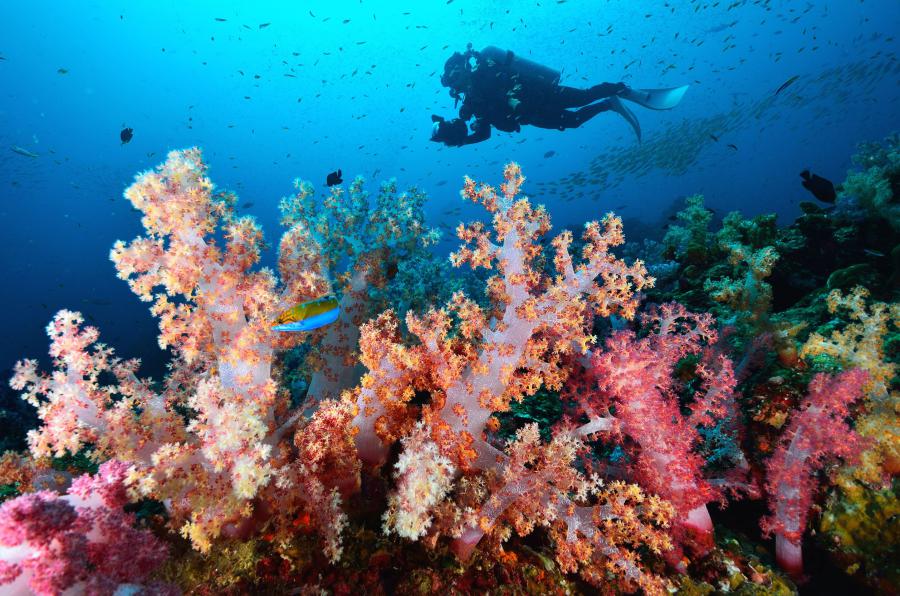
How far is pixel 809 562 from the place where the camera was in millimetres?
2812

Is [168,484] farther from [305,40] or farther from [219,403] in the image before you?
[305,40]

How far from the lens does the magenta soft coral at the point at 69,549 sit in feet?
5.03

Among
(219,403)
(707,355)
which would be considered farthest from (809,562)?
(219,403)

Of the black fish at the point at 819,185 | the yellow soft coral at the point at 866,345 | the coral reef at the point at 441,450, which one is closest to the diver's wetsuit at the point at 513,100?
the black fish at the point at 819,185

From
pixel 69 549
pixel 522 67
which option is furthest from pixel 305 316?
pixel 522 67

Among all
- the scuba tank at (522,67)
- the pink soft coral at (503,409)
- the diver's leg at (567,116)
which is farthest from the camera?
the diver's leg at (567,116)

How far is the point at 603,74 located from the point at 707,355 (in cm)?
7981

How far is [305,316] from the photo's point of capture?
3.07 metres

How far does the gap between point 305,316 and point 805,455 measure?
408 centimetres

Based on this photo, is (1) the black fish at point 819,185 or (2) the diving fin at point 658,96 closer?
(1) the black fish at point 819,185

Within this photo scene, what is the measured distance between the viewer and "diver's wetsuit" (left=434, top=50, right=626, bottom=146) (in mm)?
11531

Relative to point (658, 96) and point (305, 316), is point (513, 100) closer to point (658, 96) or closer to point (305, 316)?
point (658, 96)

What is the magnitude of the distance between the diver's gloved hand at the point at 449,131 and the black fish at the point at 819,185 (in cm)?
861

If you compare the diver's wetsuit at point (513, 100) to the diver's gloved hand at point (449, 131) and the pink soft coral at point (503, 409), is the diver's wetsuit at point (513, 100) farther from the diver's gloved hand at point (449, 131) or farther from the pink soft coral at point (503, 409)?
the pink soft coral at point (503, 409)
